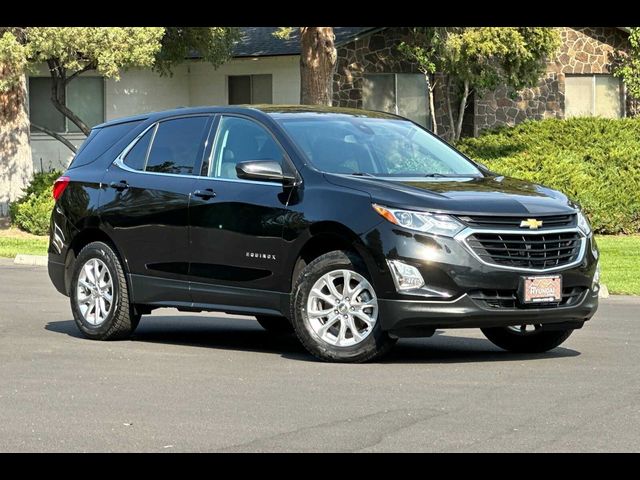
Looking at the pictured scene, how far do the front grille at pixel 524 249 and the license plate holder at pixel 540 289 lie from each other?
95 mm

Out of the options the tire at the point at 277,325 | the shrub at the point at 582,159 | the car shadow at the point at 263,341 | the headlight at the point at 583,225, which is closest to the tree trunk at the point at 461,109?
the shrub at the point at 582,159

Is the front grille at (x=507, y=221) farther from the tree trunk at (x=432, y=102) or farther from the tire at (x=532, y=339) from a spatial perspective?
the tree trunk at (x=432, y=102)

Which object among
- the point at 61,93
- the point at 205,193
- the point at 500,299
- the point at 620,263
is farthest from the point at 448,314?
the point at 61,93

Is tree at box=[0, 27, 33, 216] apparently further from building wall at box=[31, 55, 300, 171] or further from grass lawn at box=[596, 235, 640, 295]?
grass lawn at box=[596, 235, 640, 295]

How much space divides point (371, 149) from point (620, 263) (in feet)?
34.7

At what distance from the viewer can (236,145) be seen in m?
12.0

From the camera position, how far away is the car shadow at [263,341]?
1153 centimetres

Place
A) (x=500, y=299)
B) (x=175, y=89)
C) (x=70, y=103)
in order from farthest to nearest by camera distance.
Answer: (x=175, y=89)
(x=70, y=103)
(x=500, y=299)

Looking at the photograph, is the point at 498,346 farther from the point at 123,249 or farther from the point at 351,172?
the point at 123,249

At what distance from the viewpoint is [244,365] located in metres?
11.0

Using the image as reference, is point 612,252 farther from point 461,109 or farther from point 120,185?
point 461,109

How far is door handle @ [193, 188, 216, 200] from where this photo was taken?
11.8m
